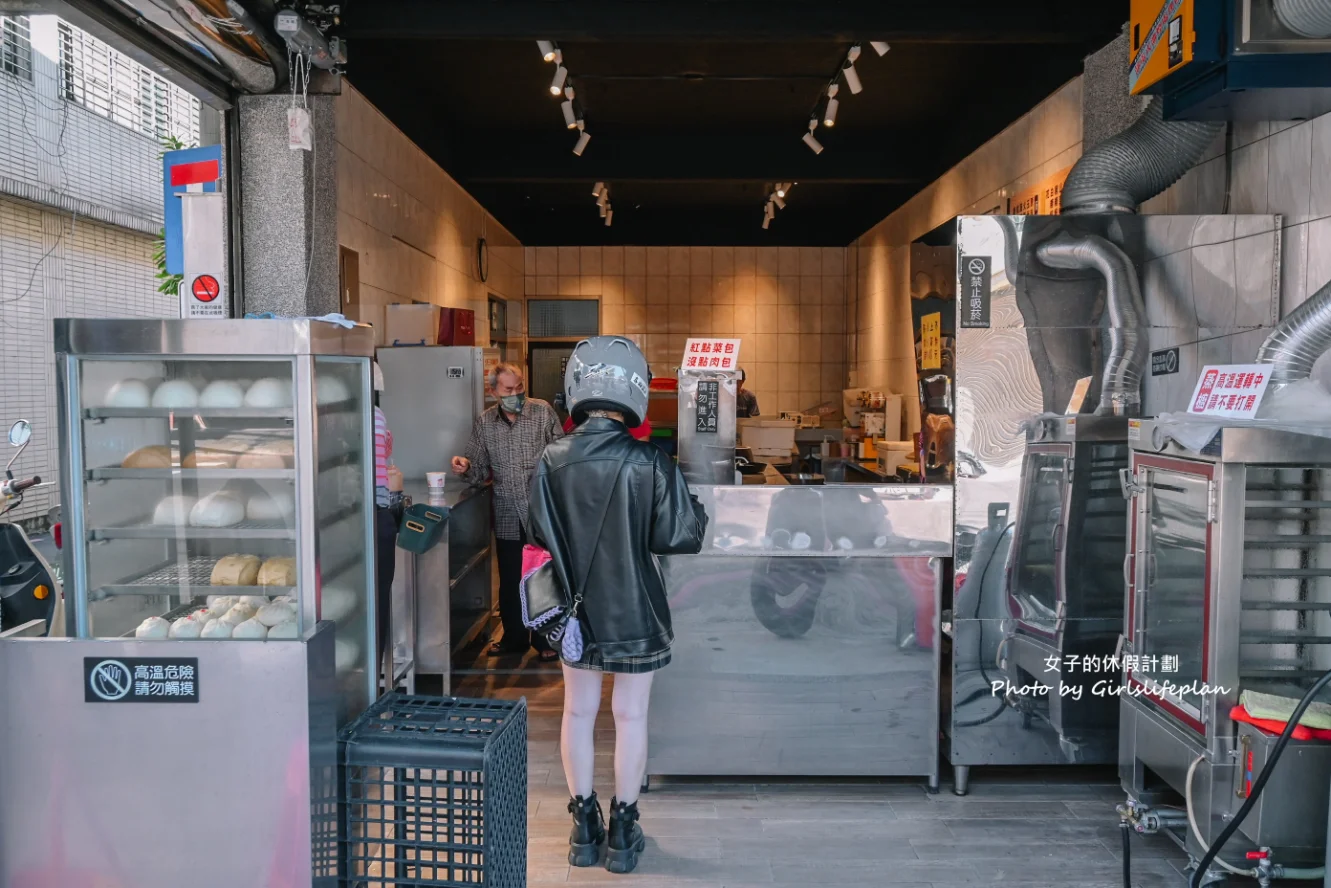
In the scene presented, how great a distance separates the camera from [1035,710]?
366 cm

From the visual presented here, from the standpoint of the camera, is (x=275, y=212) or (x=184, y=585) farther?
(x=275, y=212)

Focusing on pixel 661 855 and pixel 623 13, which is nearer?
pixel 661 855

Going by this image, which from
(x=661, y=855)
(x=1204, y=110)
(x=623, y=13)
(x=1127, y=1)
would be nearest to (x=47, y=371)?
(x=661, y=855)

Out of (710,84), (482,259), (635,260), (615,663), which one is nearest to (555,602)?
(615,663)

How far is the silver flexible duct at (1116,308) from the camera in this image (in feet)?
11.6

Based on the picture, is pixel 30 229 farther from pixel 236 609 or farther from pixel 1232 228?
pixel 1232 228

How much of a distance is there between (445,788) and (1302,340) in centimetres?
260

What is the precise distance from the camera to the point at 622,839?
305 cm

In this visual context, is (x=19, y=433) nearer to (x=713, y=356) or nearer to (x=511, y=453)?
(x=713, y=356)

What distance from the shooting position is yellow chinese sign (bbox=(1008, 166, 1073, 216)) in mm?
5137

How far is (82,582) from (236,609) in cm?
35

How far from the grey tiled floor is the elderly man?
4.58 feet

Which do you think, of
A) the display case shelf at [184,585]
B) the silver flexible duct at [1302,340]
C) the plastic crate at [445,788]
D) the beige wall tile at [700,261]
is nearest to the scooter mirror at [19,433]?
the display case shelf at [184,585]

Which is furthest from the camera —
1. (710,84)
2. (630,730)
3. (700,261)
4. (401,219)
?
(700,261)
